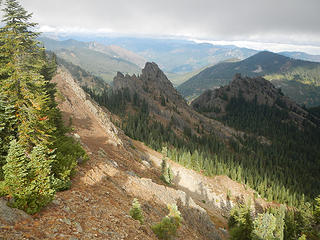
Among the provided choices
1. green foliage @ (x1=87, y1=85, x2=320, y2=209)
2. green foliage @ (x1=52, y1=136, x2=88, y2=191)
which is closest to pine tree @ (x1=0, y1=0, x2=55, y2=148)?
green foliage @ (x1=52, y1=136, x2=88, y2=191)

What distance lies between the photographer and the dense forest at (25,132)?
11.6 metres

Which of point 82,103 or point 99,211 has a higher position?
point 99,211

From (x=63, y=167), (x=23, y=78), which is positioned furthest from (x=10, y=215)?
(x=23, y=78)

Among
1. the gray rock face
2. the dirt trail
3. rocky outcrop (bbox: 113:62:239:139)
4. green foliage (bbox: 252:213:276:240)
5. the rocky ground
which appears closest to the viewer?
the gray rock face

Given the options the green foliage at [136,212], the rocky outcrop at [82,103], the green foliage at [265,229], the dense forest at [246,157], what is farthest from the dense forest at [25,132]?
the dense forest at [246,157]

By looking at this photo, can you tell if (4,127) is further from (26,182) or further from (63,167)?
(26,182)

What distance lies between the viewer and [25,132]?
661 inches

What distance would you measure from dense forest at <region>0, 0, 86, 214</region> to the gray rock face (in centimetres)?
35

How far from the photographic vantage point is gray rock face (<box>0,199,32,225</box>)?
9984mm

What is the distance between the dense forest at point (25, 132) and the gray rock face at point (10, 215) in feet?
1.15

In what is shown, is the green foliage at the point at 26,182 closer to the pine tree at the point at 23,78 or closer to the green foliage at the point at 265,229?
the pine tree at the point at 23,78

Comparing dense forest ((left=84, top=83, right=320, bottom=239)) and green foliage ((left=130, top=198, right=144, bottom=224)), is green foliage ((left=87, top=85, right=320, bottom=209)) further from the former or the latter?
green foliage ((left=130, top=198, right=144, bottom=224))

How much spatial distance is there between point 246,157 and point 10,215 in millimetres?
163039

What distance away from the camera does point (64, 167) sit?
53.7 ft
